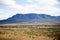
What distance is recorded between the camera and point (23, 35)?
10.6ft

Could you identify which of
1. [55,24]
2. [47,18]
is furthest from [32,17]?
[55,24]

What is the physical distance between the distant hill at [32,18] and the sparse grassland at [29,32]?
12cm

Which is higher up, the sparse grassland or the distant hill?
the distant hill

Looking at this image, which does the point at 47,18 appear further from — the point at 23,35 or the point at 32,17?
the point at 23,35

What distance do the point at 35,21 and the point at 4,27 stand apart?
74 centimetres

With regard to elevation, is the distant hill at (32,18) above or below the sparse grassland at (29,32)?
above

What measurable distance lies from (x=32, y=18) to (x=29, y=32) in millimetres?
341

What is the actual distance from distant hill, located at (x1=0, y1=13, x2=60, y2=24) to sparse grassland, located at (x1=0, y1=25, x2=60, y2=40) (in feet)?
0.40

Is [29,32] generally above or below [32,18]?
below

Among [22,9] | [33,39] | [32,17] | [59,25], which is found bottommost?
[33,39]

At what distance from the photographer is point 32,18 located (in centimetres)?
333

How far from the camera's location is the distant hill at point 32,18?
3.26 meters

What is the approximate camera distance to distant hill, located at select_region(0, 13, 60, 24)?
3.26m

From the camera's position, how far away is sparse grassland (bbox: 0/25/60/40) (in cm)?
320
